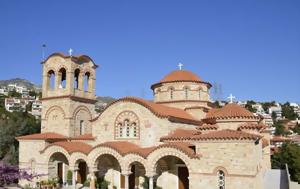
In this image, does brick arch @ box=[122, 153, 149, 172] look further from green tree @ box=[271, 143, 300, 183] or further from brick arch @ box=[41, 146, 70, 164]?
green tree @ box=[271, 143, 300, 183]

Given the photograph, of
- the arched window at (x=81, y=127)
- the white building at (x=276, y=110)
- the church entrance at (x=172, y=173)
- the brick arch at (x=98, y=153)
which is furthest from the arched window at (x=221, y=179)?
the white building at (x=276, y=110)

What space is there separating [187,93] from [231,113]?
6974 mm

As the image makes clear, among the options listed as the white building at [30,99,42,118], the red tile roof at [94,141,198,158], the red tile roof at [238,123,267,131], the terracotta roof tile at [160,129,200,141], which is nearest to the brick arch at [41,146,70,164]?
the red tile roof at [94,141,198,158]

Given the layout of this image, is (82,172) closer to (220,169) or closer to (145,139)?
(145,139)

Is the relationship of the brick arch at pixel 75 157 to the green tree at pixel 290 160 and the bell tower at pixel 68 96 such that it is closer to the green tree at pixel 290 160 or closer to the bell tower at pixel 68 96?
the bell tower at pixel 68 96

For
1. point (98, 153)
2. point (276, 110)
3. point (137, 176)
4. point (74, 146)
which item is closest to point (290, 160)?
point (137, 176)

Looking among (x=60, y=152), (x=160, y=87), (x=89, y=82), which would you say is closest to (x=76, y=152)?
(x=60, y=152)

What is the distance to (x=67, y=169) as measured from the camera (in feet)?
76.2

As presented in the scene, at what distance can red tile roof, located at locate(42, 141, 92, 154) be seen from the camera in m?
20.6

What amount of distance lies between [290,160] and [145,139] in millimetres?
18935

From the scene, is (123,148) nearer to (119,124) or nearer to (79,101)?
(119,124)

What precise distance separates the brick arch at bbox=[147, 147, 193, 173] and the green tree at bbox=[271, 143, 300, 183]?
596 inches

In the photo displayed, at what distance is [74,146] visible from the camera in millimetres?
21469

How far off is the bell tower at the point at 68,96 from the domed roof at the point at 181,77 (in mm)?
5543
